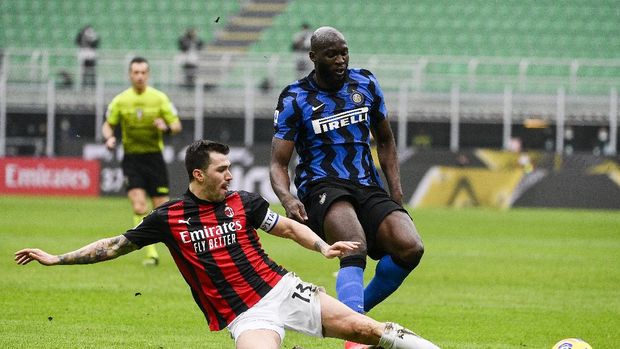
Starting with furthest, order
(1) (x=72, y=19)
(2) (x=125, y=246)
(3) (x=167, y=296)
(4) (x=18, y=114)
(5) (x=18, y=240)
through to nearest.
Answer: (1) (x=72, y=19) < (4) (x=18, y=114) < (5) (x=18, y=240) < (3) (x=167, y=296) < (2) (x=125, y=246)

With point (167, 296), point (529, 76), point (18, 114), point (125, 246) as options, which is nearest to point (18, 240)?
point (167, 296)

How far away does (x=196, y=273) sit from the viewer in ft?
22.1

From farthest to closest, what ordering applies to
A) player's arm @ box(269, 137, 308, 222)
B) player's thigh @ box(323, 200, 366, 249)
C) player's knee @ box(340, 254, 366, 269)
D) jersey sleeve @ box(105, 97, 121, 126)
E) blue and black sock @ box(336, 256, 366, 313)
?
jersey sleeve @ box(105, 97, 121, 126) → player's arm @ box(269, 137, 308, 222) → player's thigh @ box(323, 200, 366, 249) → player's knee @ box(340, 254, 366, 269) → blue and black sock @ box(336, 256, 366, 313)

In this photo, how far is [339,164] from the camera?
26.4ft

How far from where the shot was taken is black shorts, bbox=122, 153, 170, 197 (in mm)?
14578

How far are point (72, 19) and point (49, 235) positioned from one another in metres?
19.3

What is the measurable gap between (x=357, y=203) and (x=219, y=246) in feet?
5.03

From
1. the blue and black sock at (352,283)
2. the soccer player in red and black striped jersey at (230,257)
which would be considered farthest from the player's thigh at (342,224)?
the soccer player in red and black striped jersey at (230,257)

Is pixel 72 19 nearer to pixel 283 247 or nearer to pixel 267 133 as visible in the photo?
pixel 267 133

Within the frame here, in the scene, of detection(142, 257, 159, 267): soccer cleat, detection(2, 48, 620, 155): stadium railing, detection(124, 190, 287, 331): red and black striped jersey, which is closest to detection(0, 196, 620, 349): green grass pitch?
detection(142, 257, 159, 267): soccer cleat

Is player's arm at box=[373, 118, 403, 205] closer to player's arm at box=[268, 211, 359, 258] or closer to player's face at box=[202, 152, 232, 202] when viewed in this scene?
player's arm at box=[268, 211, 359, 258]

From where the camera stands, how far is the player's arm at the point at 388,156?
8.37 meters

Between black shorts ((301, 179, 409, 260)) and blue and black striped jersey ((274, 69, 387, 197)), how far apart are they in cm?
7

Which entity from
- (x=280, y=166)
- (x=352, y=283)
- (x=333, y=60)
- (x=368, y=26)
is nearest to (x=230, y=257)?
(x=352, y=283)
